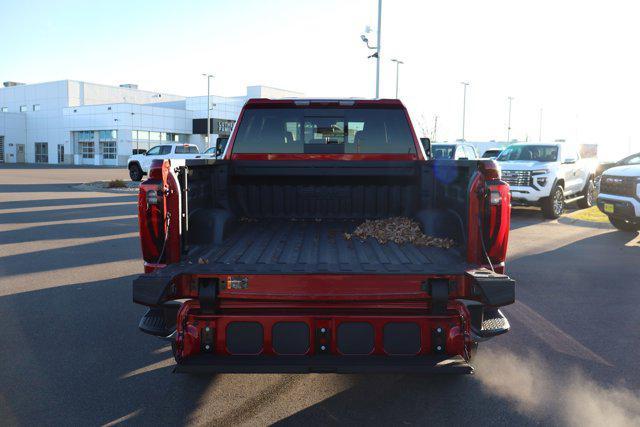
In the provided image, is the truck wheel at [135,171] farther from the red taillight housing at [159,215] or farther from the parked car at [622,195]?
the red taillight housing at [159,215]

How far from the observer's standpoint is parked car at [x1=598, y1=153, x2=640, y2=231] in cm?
1095

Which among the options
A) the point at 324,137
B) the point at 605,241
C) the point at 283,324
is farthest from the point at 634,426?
the point at 605,241

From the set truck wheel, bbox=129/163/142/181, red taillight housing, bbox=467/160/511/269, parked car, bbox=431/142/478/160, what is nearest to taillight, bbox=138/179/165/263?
red taillight housing, bbox=467/160/511/269

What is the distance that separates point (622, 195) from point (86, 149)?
66.3 m

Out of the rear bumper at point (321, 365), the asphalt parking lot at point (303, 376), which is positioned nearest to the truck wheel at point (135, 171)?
the asphalt parking lot at point (303, 376)

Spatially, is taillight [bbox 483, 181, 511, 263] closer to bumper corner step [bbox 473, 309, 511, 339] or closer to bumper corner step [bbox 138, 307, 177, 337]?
bumper corner step [bbox 473, 309, 511, 339]

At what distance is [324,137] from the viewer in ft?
18.9

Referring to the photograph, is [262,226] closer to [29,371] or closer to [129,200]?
[29,371]

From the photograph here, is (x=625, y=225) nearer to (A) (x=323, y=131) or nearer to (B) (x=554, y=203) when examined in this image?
(B) (x=554, y=203)

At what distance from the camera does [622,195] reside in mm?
11219

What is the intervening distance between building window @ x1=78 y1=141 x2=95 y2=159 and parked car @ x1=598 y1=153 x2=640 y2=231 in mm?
63724

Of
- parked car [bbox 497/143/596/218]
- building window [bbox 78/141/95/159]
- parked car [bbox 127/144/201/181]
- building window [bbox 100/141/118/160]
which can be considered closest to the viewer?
parked car [bbox 497/143/596/218]

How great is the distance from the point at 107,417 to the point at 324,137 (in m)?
3.31

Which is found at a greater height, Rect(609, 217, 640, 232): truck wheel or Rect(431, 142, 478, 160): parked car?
Rect(431, 142, 478, 160): parked car
